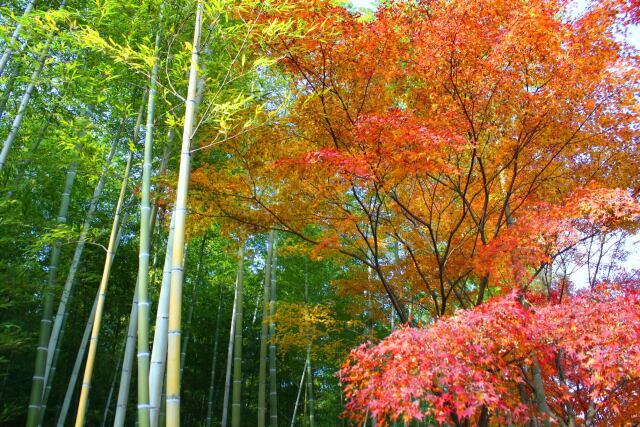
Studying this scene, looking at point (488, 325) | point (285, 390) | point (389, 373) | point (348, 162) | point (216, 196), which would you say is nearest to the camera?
point (389, 373)

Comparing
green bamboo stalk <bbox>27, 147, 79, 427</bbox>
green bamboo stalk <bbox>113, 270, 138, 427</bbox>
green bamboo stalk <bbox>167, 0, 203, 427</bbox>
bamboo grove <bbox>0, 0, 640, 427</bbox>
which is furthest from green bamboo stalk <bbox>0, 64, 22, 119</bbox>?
green bamboo stalk <bbox>167, 0, 203, 427</bbox>

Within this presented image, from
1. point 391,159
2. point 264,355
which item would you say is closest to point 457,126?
point 391,159

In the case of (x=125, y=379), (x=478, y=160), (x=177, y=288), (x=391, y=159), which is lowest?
(x=125, y=379)

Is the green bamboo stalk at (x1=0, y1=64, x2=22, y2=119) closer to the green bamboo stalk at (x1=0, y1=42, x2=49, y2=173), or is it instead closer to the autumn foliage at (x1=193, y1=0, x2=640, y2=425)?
the green bamboo stalk at (x1=0, y1=42, x2=49, y2=173)

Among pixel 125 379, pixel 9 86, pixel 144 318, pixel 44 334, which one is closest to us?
pixel 144 318

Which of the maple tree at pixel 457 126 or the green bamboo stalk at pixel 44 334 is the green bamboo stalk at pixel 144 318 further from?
the green bamboo stalk at pixel 44 334

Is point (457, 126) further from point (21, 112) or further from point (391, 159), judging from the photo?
point (21, 112)

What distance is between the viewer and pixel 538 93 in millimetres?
4598

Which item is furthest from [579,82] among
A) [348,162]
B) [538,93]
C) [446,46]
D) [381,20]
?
[348,162]

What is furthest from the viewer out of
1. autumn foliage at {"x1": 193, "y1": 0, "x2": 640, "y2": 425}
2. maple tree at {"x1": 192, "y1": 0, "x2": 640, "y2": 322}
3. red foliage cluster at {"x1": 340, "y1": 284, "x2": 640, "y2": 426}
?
maple tree at {"x1": 192, "y1": 0, "x2": 640, "y2": 322}

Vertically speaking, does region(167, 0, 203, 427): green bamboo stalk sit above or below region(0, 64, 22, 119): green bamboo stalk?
below

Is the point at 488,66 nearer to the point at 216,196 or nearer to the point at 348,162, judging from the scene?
the point at 348,162

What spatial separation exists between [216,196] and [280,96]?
1745 millimetres

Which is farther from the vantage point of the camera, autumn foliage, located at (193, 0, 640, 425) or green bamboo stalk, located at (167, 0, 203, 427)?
autumn foliage, located at (193, 0, 640, 425)
